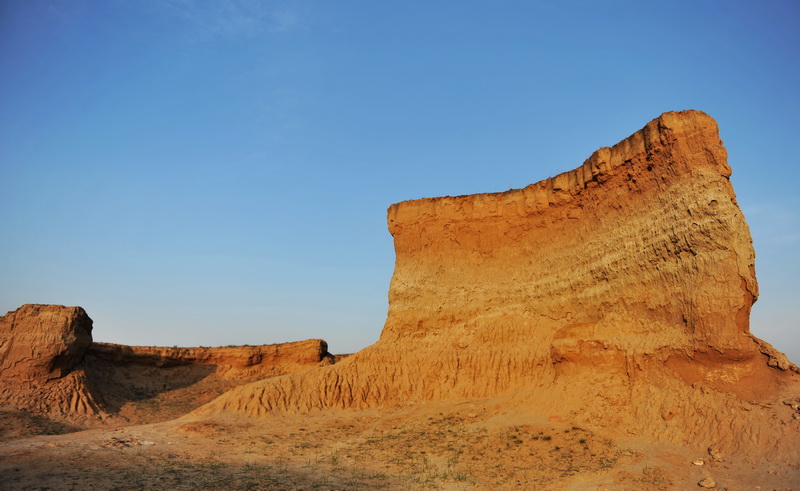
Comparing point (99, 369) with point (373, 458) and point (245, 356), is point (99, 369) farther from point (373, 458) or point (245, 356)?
point (373, 458)

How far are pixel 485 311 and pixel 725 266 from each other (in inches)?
408

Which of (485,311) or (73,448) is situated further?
(485,311)

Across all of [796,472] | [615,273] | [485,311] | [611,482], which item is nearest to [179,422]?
[485,311]

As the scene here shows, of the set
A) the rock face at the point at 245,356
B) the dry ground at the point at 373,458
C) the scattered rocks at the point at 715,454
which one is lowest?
the dry ground at the point at 373,458

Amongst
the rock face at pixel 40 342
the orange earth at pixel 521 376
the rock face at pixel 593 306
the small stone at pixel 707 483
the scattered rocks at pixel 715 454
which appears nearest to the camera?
the small stone at pixel 707 483

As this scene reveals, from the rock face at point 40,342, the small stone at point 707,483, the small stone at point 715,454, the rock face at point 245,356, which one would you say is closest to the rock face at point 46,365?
the rock face at point 40,342

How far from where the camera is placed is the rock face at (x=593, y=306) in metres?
15.1

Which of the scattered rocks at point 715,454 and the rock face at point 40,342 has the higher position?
the rock face at point 40,342

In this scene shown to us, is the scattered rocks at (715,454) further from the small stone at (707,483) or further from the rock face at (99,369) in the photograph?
the rock face at (99,369)

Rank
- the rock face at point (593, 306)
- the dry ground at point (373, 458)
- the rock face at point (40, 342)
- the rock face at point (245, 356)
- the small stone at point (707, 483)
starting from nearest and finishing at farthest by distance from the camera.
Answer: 1. the small stone at point (707, 483)
2. the dry ground at point (373, 458)
3. the rock face at point (593, 306)
4. the rock face at point (40, 342)
5. the rock face at point (245, 356)

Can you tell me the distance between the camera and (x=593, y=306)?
19969 millimetres

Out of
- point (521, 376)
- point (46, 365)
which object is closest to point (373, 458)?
point (521, 376)

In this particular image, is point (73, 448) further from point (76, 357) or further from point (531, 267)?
point (531, 267)

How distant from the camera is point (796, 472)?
11805 mm
